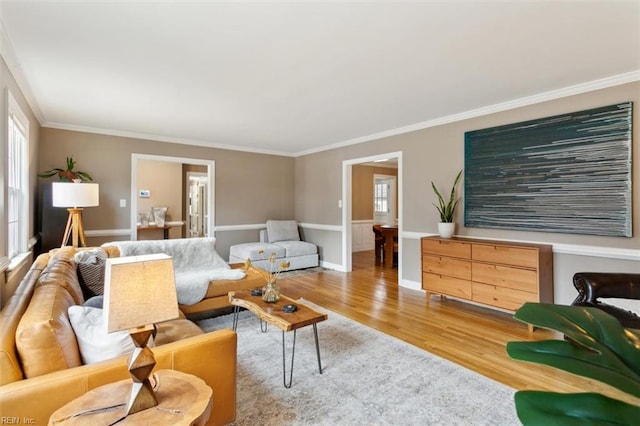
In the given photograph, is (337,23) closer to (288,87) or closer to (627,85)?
(288,87)

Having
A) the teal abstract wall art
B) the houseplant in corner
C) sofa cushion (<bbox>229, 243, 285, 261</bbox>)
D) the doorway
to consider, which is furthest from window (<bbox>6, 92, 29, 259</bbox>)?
the doorway

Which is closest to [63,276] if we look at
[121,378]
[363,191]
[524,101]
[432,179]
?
[121,378]

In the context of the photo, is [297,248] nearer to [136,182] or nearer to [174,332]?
[136,182]

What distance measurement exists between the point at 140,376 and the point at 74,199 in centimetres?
347

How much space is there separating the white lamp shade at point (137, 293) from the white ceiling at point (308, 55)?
62.9 inches

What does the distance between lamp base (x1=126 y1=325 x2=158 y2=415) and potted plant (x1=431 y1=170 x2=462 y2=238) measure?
367 cm

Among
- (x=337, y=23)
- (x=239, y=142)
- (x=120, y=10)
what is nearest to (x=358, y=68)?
(x=337, y=23)

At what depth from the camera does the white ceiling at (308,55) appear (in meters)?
1.98

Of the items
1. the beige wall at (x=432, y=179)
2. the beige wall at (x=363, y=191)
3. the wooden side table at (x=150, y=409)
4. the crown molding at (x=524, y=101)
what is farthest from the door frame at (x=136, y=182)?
the wooden side table at (x=150, y=409)

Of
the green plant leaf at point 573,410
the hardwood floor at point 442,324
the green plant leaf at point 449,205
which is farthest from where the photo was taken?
the green plant leaf at point 449,205

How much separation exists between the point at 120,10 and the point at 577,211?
4208mm

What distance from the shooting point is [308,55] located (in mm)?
2535

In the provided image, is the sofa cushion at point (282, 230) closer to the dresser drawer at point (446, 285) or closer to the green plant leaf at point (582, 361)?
the dresser drawer at point (446, 285)

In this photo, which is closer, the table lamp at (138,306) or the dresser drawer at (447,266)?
the table lamp at (138,306)
